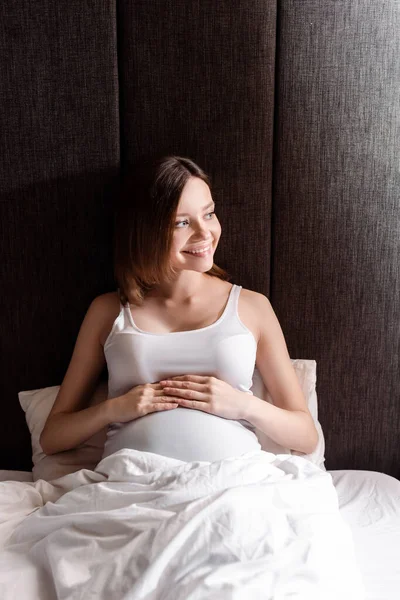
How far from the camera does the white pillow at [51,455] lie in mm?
1685

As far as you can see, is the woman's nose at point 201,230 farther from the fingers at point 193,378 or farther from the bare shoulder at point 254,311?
the fingers at point 193,378

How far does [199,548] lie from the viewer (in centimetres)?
121

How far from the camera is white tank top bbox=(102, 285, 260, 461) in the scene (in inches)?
59.4

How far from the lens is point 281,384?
5.43 ft

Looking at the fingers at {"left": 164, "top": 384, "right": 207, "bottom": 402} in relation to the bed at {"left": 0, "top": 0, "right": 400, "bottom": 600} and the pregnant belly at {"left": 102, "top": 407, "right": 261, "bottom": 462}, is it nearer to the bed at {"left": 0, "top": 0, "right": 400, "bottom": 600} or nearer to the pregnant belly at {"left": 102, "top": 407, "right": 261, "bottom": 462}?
the pregnant belly at {"left": 102, "top": 407, "right": 261, "bottom": 462}

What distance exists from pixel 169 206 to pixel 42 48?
0.53 metres

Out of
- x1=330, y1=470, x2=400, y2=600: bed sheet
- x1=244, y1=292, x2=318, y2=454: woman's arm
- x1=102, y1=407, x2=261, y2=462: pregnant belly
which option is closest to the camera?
x1=330, y1=470, x2=400, y2=600: bed sheet

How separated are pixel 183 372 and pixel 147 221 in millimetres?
369

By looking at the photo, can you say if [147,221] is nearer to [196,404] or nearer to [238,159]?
[238,159]

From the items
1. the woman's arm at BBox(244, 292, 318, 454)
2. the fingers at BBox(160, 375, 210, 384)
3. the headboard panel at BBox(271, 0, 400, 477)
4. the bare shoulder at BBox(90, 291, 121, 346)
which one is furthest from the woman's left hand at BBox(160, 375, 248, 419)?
the headboard panel at BBox(271, 0, 400, 477)

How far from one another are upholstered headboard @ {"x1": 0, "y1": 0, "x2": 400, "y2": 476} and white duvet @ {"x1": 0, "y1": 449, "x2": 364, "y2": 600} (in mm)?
482

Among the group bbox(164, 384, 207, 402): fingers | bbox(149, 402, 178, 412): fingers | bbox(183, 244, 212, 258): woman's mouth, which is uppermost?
bbox(183, 244, 212, 258): woman's mouth

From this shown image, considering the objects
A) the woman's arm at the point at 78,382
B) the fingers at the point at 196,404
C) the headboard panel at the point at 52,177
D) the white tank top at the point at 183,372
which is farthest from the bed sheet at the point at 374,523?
the headboard panel at the point at 52,177

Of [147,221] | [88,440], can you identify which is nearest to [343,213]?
[147,221]
